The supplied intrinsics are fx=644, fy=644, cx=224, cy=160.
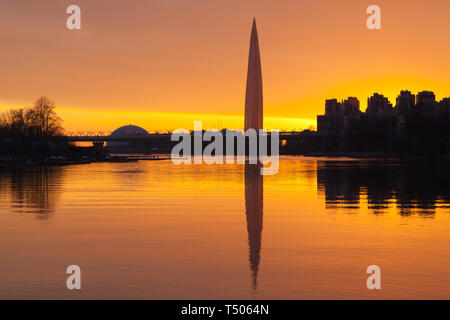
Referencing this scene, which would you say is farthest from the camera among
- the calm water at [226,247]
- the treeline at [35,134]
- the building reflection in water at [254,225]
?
the treeline at [35,134]

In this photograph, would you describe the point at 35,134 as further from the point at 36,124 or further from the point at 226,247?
the point at 226,247

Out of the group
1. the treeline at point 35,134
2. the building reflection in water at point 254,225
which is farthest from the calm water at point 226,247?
the treeline at point 35,134

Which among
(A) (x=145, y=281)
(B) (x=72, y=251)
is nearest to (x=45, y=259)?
(B) (x=72, y=251)

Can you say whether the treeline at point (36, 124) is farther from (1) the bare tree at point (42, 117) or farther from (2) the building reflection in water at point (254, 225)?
(2) the building reflection in water at point (254, 225)

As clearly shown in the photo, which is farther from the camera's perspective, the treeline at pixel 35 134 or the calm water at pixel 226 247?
the treeline at pixel 35 134

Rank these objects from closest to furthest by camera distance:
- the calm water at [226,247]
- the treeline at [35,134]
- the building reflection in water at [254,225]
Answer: the calm water at [226,247]
the building reflection in water at [254,225]
the treeline at [35,134]

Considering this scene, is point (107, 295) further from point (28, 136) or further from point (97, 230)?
point (28, 136)

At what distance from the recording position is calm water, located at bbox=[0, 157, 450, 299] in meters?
15.2

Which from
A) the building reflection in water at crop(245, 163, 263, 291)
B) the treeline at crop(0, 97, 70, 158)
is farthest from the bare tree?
the building reflection in water at crop(245, 163, 263, 291)


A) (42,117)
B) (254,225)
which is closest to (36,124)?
(42,117)

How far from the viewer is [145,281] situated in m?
15.8

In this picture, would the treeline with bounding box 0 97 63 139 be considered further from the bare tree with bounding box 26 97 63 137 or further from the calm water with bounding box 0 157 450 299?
the calm water with bounding box 0 157 450 299

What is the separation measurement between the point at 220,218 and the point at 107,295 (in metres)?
14.7

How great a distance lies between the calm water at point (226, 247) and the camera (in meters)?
15.2
